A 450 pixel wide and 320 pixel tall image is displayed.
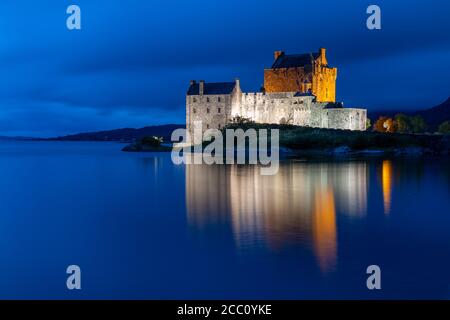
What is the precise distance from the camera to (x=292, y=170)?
39.6 meters

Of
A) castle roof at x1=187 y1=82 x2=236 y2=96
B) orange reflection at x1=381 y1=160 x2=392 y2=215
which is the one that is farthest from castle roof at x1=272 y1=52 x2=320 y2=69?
orange reflection at x1=381 y1=160 x2=392 y2=215

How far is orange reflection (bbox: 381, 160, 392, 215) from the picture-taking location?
2381 centimetres

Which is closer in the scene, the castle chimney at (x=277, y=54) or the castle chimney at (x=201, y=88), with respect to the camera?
the castle chimney at (x=201, y=88)

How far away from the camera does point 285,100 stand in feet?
193

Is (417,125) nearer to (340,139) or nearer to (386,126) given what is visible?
(386,126)

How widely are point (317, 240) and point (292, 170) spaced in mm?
23245

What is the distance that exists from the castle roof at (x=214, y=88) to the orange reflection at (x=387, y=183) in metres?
19.6

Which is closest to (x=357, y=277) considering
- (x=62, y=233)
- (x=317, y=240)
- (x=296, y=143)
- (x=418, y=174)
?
(x=317, y=240)

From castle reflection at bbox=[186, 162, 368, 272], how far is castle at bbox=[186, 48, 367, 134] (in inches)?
676

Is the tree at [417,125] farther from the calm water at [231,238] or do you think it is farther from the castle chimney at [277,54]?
the calm water at [231,238]

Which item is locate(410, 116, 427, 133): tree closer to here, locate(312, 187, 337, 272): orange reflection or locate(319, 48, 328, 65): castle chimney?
locate(319, 48, 328, 65): castle chimney

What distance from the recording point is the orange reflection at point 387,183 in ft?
78.1

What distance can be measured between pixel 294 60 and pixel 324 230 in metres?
48.5

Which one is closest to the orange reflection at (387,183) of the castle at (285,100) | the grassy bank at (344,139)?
the grassy bank at (344,139)
